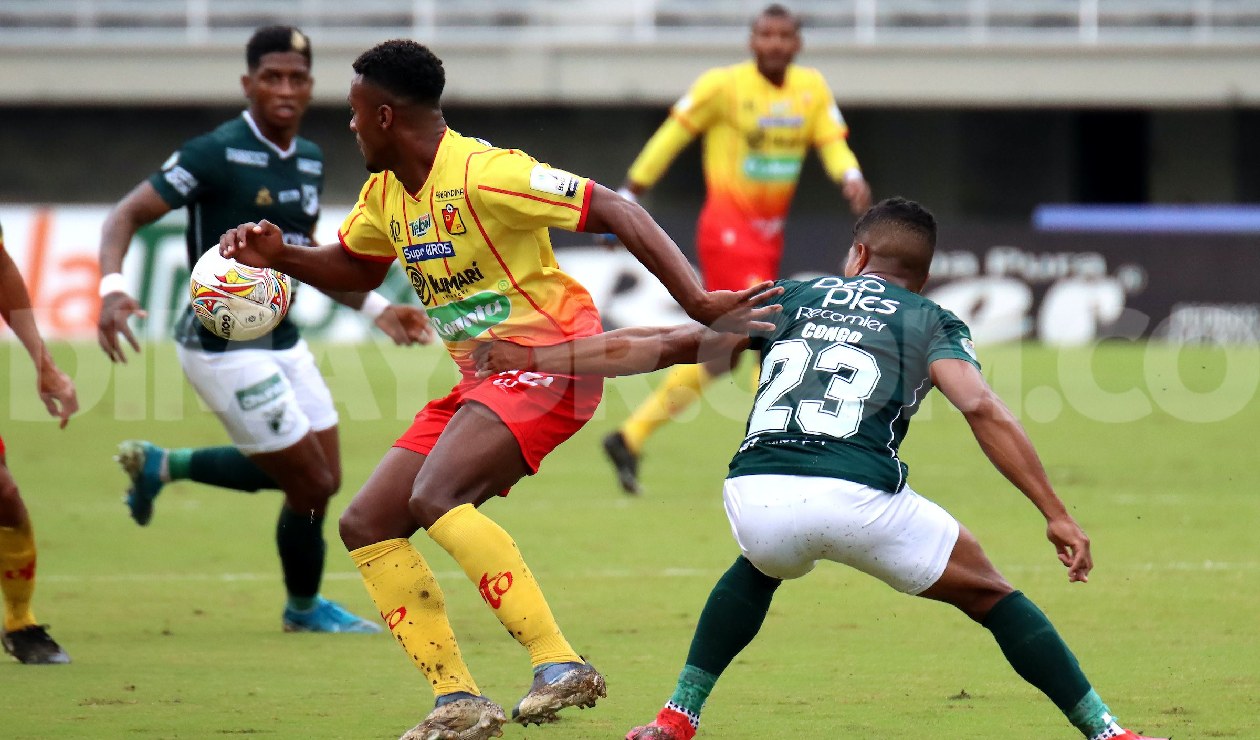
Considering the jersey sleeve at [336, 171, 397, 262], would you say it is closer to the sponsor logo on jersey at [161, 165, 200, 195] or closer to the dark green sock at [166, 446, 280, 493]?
the sponsor logo on jersey at [161, 165, 200, 195]

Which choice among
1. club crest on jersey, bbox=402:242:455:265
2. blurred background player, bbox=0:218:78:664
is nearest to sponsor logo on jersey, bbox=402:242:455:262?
club crest on jersey, bbox=402:242:455:265

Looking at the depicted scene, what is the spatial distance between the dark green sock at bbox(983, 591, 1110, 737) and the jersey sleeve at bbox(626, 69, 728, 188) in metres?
7.08

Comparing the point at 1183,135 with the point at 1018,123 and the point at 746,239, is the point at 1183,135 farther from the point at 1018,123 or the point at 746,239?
the point at 746,239

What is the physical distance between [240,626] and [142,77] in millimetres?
22084

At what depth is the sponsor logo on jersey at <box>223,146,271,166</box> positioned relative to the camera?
7.41m

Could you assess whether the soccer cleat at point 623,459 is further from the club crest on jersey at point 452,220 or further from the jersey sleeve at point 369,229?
the club crest on jersey at point 452,220

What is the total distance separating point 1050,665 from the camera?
4.79 metres

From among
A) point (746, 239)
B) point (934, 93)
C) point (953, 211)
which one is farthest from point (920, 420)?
point (953, 211)

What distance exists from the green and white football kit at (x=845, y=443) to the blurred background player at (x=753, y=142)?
20.9 feet

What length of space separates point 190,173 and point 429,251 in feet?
7.59

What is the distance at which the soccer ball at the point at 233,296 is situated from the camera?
5.92 m

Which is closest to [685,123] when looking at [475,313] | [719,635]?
[475,313]

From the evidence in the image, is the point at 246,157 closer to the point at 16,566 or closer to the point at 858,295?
the point at 16,566

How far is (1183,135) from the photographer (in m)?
31.0
